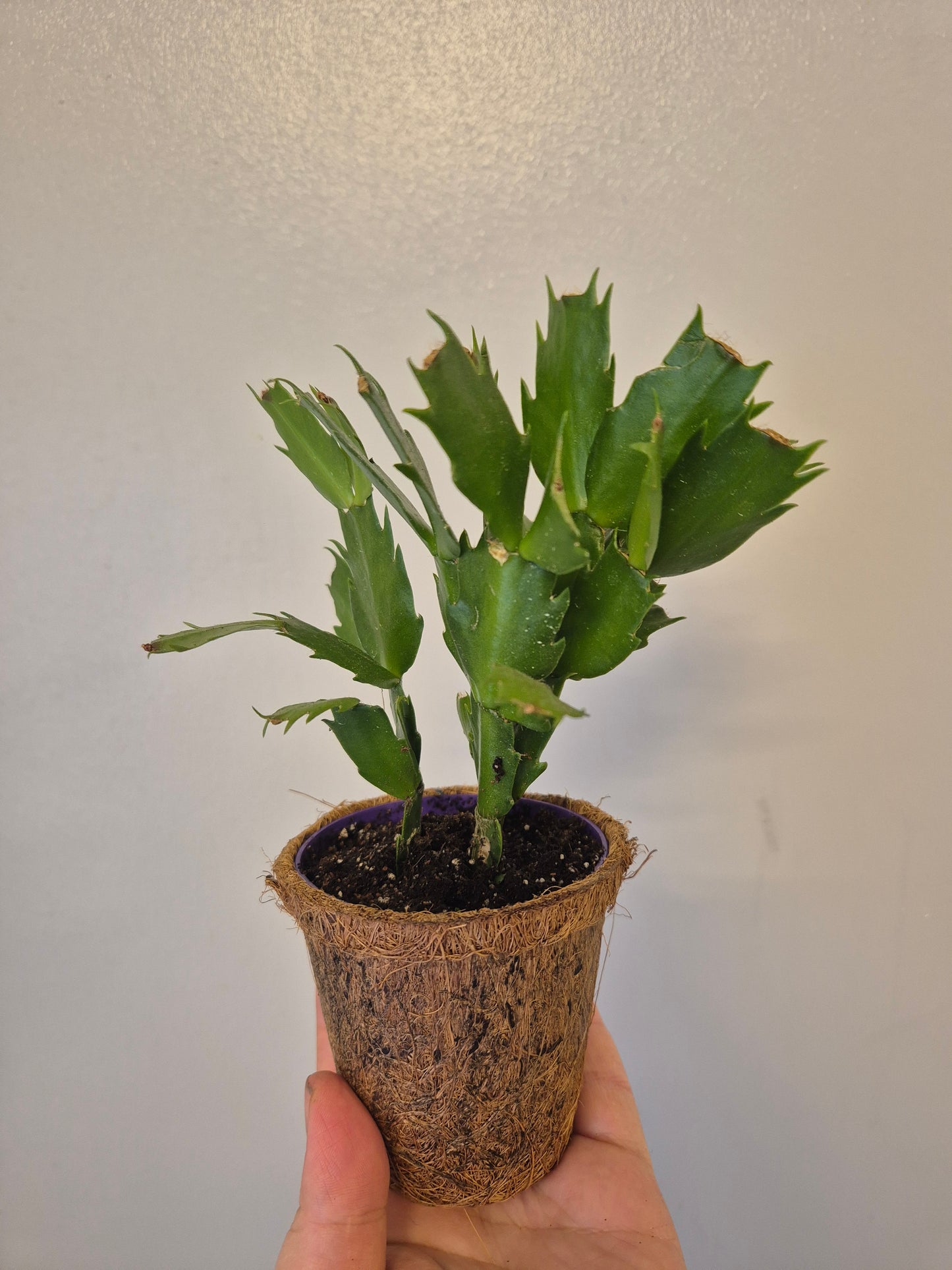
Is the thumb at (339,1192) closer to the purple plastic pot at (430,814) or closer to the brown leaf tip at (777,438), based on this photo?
the purple plastic pot at (430,814)

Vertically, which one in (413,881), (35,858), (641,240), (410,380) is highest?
(641,240)

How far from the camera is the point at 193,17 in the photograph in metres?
0.88

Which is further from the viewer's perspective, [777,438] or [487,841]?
[487,841]

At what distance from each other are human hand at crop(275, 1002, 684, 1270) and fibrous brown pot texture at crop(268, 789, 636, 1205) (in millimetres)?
32

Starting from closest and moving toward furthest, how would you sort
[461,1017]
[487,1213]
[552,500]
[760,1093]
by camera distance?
[552,500]
[461,1017]
[487,1213]
[760,1093]

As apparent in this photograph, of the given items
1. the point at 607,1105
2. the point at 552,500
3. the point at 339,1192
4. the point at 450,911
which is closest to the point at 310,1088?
the point at 339,1192

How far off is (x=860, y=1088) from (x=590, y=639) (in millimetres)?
819

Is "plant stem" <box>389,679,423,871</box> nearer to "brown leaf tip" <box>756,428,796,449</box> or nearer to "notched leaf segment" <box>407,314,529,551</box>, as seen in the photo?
"notched leaf segment" <box>407,314,529,551</box>

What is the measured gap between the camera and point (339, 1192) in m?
0.58

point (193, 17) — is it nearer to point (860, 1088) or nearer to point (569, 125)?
point (569, 125)

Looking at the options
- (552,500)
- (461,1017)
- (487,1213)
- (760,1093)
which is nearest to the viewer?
(552,500)

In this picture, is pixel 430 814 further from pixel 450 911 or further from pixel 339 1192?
pixel 339 1192

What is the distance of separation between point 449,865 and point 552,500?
33cm

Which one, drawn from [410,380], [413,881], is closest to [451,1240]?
[413,881]
